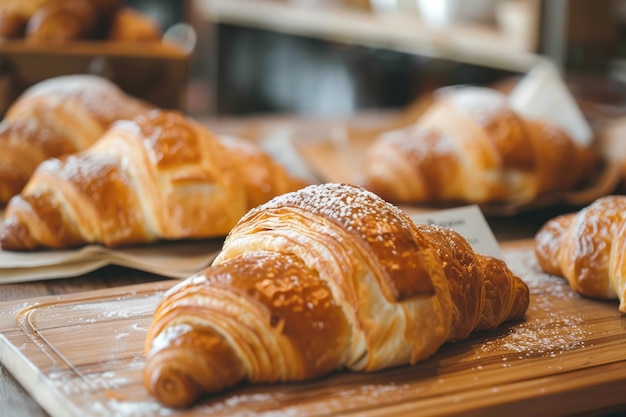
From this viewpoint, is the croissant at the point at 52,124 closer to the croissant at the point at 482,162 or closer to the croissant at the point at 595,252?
the croissant at the point at 482,162

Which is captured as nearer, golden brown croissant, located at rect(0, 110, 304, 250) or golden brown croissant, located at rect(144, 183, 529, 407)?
golden brown croissant, located at rect(144, 183, 529, 407)

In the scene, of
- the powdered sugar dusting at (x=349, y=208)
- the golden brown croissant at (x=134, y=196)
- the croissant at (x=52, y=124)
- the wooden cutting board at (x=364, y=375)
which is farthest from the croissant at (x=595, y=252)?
the croissant at (x=52, y=124)

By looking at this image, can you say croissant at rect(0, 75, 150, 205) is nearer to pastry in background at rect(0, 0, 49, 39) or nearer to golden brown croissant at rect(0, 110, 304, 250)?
golden brown croissant at rect(0, 110, 304, 250)

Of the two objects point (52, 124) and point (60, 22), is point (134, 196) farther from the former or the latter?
point (60, 22)

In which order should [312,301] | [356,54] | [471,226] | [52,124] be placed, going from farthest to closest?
[356,54] < [52,124] < [471,226] < [312,301]

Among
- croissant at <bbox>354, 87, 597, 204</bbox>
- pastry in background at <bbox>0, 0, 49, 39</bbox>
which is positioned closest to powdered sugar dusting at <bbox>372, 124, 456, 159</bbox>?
croissant at <bbox>354, 87, 597, 204</bbox>

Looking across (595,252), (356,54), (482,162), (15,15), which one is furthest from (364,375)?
(356,54)

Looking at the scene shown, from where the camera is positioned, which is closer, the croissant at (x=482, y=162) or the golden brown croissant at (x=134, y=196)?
the golden brown croissant at (x=134, y=196)
